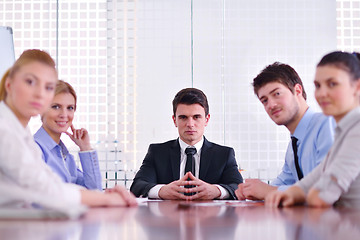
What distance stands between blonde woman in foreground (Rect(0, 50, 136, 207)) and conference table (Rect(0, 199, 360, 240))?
0.11 metres

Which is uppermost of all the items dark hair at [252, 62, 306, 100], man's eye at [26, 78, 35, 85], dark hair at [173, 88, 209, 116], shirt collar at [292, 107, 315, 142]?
dark hair at [252, 62, 306, 100]

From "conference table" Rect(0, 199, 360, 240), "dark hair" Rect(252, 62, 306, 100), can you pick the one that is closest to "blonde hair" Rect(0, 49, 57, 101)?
"conference table" Rect(0, 199, 360, 240)

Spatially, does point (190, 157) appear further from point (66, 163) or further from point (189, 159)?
point (66, 163)

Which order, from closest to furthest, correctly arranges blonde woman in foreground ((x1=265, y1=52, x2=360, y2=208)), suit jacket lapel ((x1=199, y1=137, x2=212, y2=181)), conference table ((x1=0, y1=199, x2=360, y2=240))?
conference table ((x1=0, y1=199, x2=360, y2=240)) → blonde woman in foreground ((x1=265, y1=52, x2=360, y2=208)) → suit jacket lapel ((x1=199, y1=137, x2=212, y2=181))

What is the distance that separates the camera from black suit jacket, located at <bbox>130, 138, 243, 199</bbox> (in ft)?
9.41

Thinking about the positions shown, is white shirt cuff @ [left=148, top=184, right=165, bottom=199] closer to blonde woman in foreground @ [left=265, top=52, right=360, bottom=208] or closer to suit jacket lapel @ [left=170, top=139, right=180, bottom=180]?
suit jacket lapel @ [left=170, top=139, right=180, bottom=180]

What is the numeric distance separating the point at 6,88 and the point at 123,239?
66cm

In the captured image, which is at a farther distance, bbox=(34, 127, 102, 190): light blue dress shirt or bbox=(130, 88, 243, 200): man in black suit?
bbox=(130, 88, 243, 200): man in black suit

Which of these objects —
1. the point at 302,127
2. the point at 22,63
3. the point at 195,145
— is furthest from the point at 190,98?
the point at 22,63

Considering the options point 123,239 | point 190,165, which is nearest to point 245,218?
point 123,239

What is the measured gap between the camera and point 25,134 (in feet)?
3.96

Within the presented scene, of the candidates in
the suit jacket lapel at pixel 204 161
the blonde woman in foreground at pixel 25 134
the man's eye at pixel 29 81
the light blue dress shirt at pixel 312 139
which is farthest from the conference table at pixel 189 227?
the suit jacket lapel at pixel 204 161

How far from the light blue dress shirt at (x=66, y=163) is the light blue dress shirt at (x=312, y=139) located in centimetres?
106

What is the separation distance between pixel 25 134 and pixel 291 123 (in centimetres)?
150
